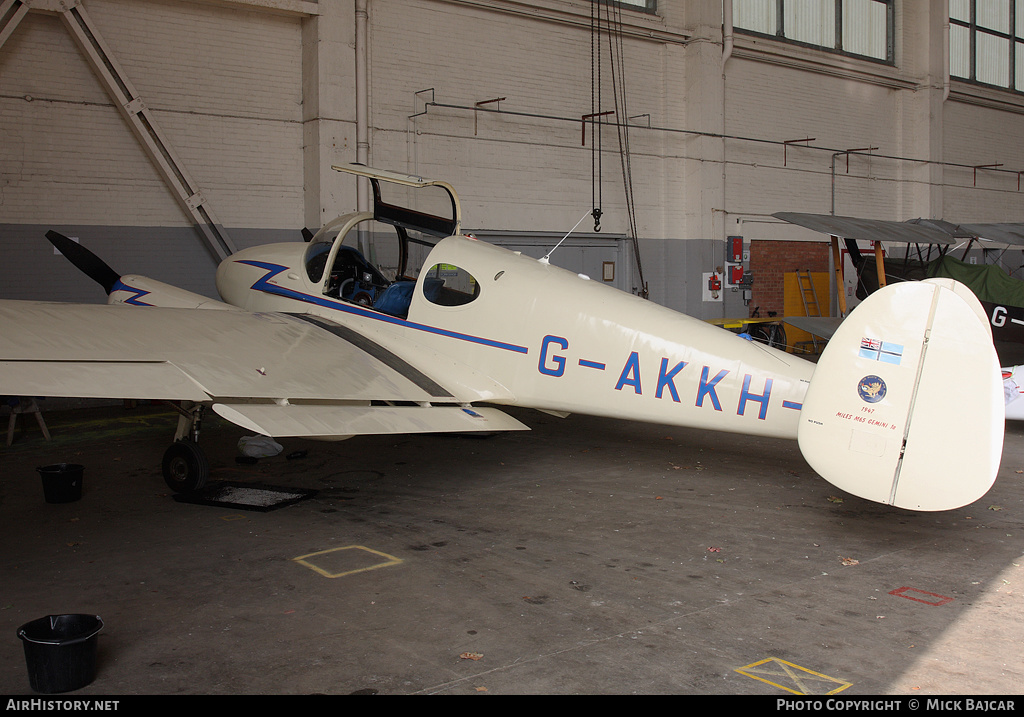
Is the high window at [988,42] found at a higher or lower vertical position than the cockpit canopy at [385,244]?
higher

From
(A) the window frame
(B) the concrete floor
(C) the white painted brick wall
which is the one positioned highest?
(A) the window frame

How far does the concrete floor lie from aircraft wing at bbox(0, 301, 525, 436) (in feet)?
2.77

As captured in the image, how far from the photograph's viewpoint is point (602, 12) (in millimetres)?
16031

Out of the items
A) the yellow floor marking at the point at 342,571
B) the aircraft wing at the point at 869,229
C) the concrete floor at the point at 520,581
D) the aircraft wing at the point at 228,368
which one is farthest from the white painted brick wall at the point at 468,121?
the yellow floor marking at the point at 342,571

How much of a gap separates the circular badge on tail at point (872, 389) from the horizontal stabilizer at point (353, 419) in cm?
268

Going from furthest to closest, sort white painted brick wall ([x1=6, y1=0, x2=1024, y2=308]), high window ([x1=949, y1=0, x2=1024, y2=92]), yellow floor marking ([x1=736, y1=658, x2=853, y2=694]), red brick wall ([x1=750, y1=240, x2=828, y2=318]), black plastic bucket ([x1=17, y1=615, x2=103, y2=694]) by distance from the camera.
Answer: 1. high window ([x1=949, y1=0, x2=1024, y2=92])
2. red brick wall ([x1=750, y1=240, x2=828, y2=318])
3. white painted brick wall ([x1=6, y1=0, x2=1024, y2=308])
4. yellow floor marking ([x1=736, y1=658, x2=853, y2=694])
5. black plastic bucket ([x1=17, y1=615, x2=103, y2=694])

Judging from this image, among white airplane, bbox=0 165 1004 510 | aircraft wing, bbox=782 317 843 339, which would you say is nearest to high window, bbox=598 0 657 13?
aircraft wing, bbox=782 317 843 339

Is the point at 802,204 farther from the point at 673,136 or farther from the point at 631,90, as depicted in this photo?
the point at 631,90

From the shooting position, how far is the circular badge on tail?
5.02m

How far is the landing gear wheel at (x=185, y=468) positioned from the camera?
22.6 ft

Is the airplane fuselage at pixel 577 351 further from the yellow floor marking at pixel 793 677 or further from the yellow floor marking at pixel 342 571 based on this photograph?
the yellow floor marking at pixel 793 677

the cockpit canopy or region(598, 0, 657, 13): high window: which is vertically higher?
region(598, 0, 657, 13): high window

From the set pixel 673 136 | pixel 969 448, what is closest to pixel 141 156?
pixel 673 136

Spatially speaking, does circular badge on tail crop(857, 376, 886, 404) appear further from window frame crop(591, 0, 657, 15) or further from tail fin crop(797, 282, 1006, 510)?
window frame crop(591, 0, 657, 15)
